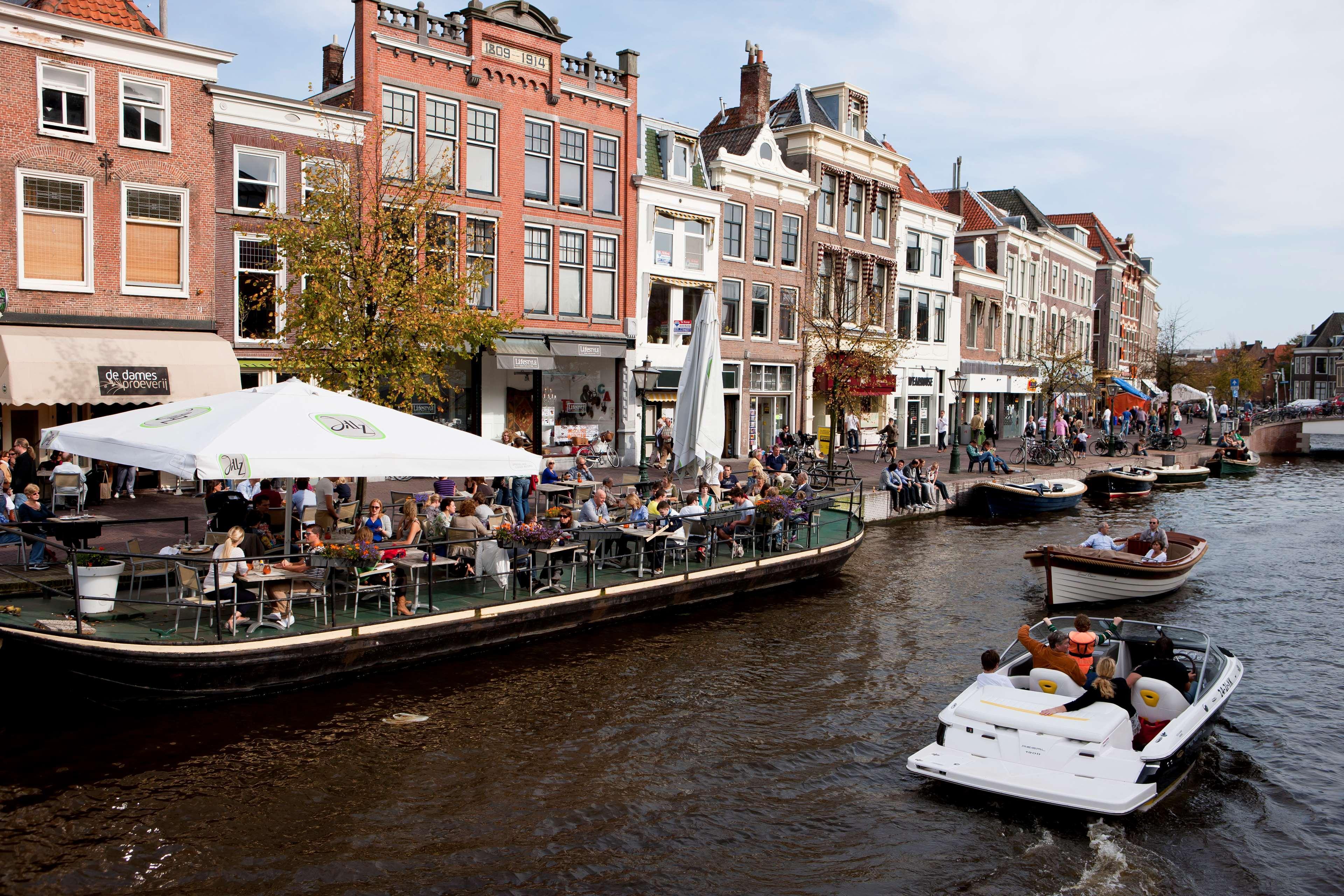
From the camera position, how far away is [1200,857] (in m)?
8.85

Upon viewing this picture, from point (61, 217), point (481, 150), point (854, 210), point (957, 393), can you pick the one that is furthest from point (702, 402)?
point (957, 393)

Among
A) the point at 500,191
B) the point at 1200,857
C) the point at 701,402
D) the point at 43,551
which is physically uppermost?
the point at 500,191

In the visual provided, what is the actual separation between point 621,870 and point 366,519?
25.2ft

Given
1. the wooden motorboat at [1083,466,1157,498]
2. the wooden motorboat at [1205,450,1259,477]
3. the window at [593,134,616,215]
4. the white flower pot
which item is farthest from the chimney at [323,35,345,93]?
the wooden motorboat at [1205,450,1259,477]

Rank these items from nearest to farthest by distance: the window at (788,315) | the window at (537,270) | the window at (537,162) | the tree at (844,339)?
the window at (537,162) → the window at (537,270) → the tree at (844,339) → the window at (788,315)

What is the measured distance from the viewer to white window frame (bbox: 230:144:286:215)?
904 inches

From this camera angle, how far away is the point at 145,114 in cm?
2169

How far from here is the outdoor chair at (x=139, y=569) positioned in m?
12.3

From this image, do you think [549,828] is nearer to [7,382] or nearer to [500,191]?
[7,382]

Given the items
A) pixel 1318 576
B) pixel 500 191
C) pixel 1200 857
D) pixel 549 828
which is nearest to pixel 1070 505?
pixel 1318 576

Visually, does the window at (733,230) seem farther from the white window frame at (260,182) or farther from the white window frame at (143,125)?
the white window frame at (143,125)

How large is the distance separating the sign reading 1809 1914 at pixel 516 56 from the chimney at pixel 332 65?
204 inches

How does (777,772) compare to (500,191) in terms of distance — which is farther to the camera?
(500,191)

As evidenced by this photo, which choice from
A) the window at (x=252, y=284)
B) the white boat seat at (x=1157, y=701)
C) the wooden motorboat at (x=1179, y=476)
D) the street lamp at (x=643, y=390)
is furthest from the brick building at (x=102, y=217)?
the wooden motorboat at (x=1179, y=476)
